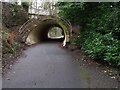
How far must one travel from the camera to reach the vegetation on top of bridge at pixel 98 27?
10.4m

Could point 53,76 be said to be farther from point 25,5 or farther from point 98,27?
point 25,5

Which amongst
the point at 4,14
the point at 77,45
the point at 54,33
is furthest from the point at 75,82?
the point at 54,33

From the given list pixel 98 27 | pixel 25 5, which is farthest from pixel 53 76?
pixel 25 5

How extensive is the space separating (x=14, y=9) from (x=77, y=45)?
30.0 feet

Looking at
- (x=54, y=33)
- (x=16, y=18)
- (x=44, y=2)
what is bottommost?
(x=54, y=33)

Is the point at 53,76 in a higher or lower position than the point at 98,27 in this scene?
lower

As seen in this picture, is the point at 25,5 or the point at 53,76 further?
the point at 25,5

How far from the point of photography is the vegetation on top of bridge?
10.4 meters

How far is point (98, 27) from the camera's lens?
1294cm

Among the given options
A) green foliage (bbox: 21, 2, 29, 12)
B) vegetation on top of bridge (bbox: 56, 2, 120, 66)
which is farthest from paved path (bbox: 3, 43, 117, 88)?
green foliage (bbox: 21, 2, 29, 12)

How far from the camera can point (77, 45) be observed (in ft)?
51.4

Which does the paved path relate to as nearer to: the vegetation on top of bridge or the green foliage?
the vegetation on top of bridge

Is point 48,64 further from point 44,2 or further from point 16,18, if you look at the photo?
point 44,2

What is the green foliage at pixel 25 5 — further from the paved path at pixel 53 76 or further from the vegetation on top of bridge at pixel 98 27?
the paved path at pixel 53 76
